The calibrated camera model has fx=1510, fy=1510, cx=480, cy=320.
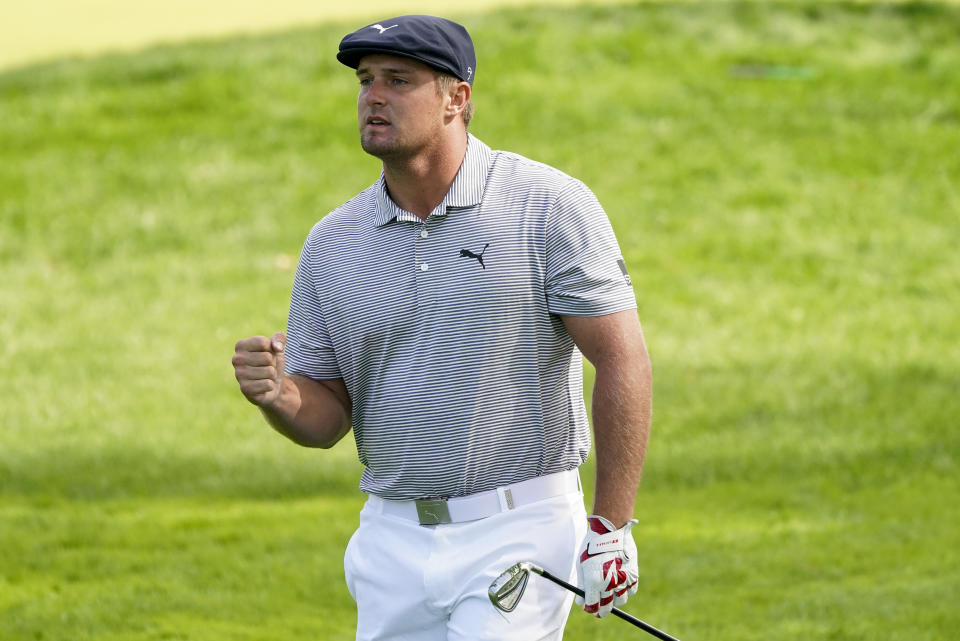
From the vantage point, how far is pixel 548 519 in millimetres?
4219

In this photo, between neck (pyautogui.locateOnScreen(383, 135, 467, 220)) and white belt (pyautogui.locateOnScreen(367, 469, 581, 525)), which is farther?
neck (pyautogui.locateOnScreen(383, 135, 467, 220))

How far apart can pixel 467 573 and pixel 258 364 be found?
81 centimetres

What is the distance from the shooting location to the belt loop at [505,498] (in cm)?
420

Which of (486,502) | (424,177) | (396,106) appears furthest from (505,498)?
(396,106)

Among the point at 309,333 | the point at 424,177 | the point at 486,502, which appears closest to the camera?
the point at 486,502

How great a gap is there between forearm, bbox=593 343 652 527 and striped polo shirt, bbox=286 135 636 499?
0.62 feet

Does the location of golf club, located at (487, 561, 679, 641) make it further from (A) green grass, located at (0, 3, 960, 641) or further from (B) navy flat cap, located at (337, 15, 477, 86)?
(A) green grass, located at (0, 3, 960, 641)

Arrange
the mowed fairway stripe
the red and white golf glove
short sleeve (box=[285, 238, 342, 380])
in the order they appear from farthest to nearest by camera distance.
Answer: the mowed fairway stripe < short sleeve (box=[285, 238, 342, 380]) < the red and white golf glove

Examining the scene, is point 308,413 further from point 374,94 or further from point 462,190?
point 374,94

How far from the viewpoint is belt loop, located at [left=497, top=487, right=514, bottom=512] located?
4195 mm

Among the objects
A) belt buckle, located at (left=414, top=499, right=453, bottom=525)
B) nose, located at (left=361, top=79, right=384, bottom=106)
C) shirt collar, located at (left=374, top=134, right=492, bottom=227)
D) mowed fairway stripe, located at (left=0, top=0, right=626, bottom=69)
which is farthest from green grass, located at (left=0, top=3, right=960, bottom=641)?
nose, located at (left=361, top=79, right=384, bottom=106)

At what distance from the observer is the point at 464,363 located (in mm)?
4219

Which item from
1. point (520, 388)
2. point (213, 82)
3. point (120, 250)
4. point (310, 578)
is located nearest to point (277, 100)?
point (213, 82)

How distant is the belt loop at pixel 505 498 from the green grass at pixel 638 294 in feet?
10.4
